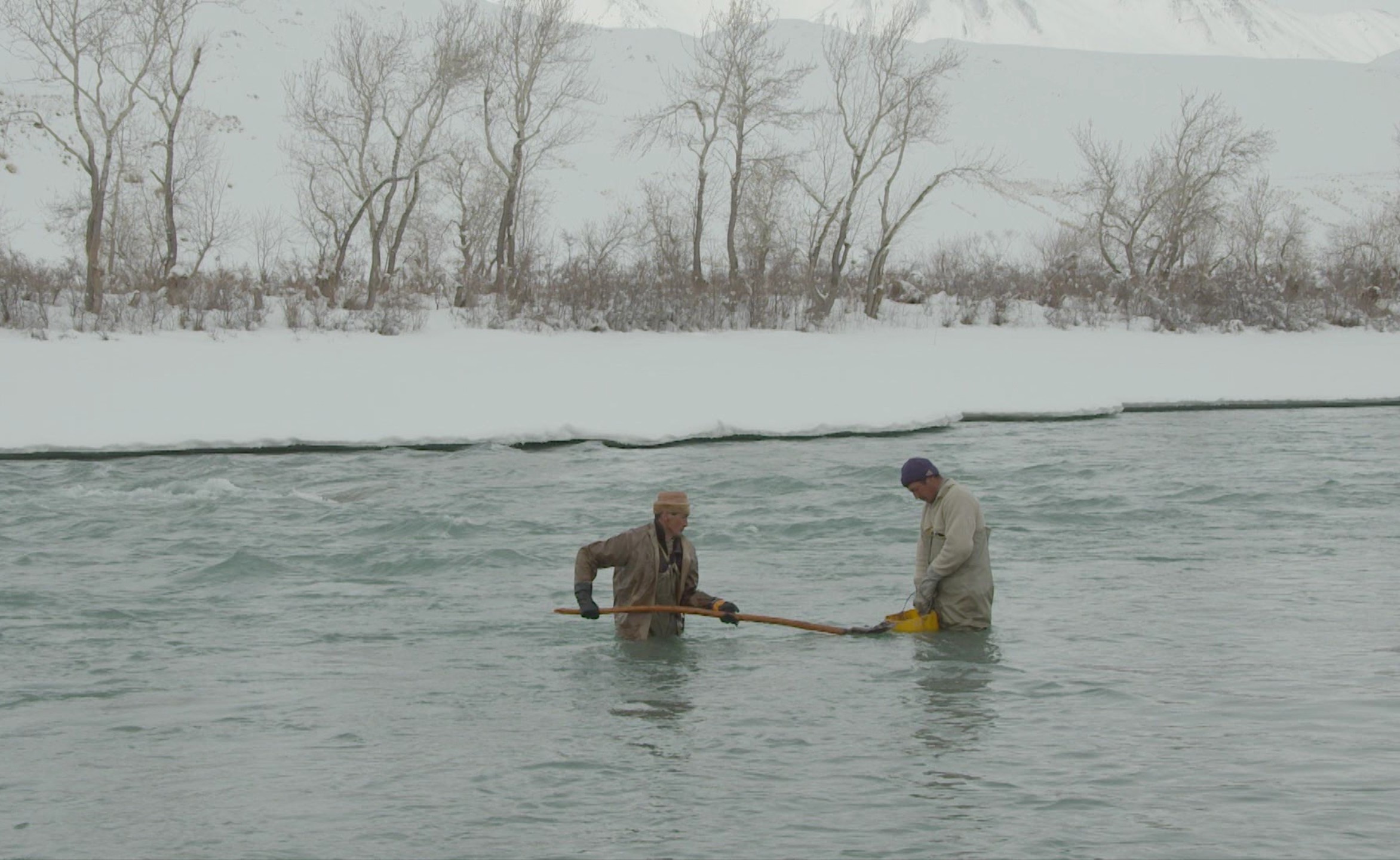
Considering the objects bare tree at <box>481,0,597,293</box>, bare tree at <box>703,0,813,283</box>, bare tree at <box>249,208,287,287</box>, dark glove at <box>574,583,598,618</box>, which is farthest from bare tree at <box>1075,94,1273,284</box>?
dark glove at <box>574,583,598,618</box>

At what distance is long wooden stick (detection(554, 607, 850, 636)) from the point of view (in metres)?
8.77

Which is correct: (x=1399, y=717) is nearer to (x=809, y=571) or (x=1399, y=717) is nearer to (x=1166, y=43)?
(x=809, y=571)

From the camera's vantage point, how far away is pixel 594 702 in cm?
795

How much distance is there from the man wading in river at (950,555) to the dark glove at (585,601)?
2064mm

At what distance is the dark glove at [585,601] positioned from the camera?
27.9 ft

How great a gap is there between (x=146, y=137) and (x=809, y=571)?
4322 cm

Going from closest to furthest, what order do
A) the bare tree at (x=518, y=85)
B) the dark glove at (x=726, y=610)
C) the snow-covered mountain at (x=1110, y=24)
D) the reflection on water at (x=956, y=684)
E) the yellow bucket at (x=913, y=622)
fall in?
the reflection on water at (x=956, y=684), the dark glove at (x=726, y=610), the yellow bucket at (x=913, y=622), the bare tree at (x=518, y=85), the snow-covered mountain at (x=1110, y=24)

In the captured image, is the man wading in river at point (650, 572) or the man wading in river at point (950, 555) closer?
the man wading in river at point (650, 572)

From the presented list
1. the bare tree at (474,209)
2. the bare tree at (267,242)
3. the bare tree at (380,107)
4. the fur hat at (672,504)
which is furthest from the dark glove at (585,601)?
the bare tree at (474,209)

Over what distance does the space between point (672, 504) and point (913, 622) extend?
205 centimetres

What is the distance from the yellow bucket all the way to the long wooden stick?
330 millimetres

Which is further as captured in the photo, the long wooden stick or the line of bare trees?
the line of bare trees

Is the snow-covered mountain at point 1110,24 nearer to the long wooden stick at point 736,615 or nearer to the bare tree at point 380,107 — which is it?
the bare tree at point 380,107

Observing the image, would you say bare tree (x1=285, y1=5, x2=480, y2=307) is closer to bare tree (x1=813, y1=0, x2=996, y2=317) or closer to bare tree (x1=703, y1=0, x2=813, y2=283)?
bare tree (x1=703, y1=0, x2=813, y2=283)
